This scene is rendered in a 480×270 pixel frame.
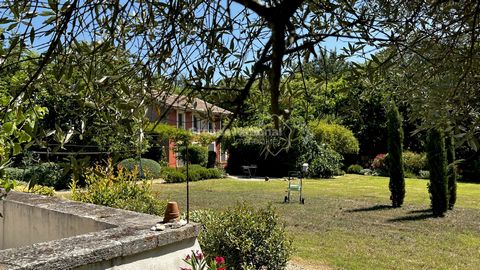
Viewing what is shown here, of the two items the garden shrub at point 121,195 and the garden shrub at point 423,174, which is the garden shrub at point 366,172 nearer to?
the garden shrub at point 423,174

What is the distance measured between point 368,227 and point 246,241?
5.35 metres

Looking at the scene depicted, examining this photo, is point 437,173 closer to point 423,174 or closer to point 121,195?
point 121,195

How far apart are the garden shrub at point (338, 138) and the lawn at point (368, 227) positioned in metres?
7.75

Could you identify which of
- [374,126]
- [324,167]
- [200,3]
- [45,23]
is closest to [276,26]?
[200,3]

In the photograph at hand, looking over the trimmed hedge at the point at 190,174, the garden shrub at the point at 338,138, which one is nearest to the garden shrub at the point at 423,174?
the garden shrub at the point at 338,138

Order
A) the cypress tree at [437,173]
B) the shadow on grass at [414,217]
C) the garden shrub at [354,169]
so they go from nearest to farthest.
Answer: the shadow on grass at [414,217] → the cypress tree at [437,173] → the garden shrub at [354,169]

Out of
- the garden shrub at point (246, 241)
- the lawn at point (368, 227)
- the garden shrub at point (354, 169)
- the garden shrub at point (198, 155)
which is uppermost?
the garden shrub at point (198, 155)

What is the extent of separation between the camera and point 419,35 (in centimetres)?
200

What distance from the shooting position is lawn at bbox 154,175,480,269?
22.5 ft

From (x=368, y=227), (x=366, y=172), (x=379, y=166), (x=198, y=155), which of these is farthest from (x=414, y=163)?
(x=368, y=227)

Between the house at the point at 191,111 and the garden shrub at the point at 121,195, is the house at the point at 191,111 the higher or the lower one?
the higher one

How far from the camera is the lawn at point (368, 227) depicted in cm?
685

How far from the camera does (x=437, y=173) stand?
11406 millimetres

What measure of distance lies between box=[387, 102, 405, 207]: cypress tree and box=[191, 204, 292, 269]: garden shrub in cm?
824
